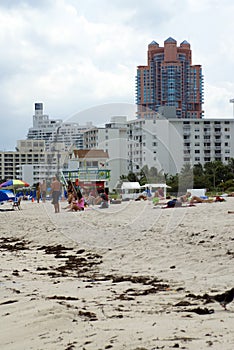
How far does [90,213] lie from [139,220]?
3.68m

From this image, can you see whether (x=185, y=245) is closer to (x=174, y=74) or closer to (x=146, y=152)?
(x=146, y=152)

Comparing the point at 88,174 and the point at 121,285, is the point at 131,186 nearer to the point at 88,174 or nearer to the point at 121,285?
the point at 88,174

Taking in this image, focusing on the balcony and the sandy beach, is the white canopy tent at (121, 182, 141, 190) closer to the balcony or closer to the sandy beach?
the balcony

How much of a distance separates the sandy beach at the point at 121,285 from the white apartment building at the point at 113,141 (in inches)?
144

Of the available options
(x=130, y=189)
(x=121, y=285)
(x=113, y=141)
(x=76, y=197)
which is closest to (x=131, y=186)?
(x=130, y=189)

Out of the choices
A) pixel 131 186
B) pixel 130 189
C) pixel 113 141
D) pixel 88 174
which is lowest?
pixel 130 189

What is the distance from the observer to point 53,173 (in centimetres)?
2322

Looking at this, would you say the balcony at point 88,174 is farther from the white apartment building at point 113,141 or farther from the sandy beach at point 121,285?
the sandy beach at point 121,285

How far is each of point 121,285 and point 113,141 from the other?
1330 centimetres

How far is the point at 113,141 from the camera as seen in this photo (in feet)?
65.5

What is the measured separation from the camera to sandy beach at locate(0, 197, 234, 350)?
4355 millimetres

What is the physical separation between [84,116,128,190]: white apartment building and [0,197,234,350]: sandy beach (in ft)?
12.0

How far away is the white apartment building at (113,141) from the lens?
55.3 ft

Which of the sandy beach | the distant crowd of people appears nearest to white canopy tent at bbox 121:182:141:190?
the distant crowd of people
